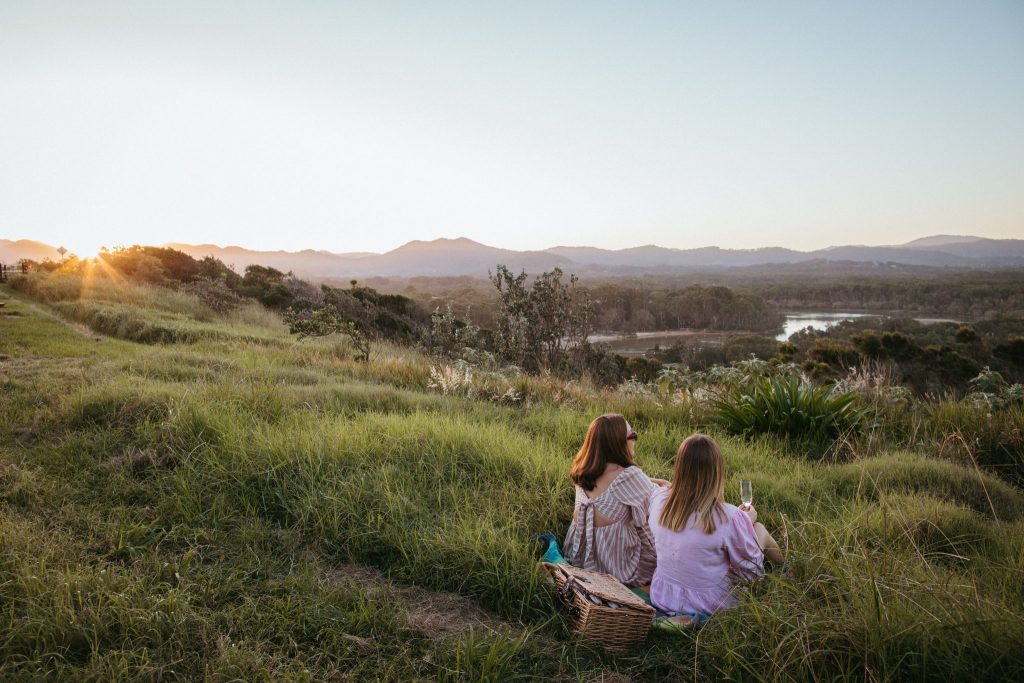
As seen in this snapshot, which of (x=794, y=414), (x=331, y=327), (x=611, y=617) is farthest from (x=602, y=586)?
(x=331, y=327)

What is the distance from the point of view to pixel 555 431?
253 inches

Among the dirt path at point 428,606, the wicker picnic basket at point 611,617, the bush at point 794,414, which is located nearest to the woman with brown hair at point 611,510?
the wicker picnic basket at point 611,617

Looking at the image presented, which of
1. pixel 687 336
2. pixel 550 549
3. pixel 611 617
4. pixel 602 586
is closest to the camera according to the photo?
pixel 611 617

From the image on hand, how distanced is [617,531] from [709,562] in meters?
0.68

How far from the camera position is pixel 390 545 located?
4012mm

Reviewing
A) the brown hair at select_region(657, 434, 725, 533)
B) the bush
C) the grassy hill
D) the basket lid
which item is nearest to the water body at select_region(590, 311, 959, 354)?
the bush

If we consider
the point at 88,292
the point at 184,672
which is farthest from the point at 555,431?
the point at 88,292

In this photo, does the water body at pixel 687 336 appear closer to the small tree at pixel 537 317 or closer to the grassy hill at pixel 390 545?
the small tree at pixel 537 317

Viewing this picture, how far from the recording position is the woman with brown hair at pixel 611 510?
403cm

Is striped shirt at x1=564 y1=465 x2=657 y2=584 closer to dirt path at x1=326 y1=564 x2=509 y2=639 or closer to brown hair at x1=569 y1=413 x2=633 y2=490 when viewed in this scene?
brown hair at x1=569 y1=413 x2=633 y2=490

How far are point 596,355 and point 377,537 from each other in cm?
1018

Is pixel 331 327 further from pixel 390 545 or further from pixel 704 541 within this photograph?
pixel 704 541

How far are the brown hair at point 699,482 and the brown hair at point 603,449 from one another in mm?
564

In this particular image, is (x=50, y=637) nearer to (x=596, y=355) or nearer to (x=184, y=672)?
(x=184, y=672)
